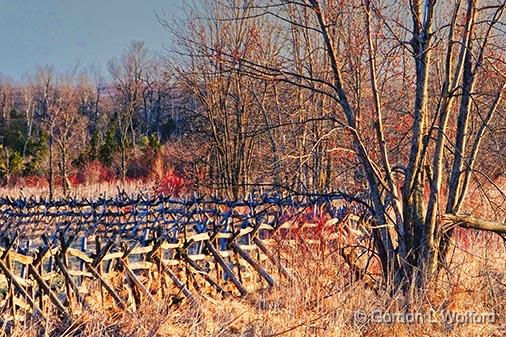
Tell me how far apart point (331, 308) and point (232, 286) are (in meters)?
2.90

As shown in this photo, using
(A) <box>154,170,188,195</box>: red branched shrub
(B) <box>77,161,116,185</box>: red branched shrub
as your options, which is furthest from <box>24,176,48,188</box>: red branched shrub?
(A) <box>154,170,188,195</box>: red branched shrub

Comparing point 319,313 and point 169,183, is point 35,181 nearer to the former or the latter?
point 169,183

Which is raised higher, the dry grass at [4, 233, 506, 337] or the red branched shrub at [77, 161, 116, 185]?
the dry grass at [4, 233, 506, 337]

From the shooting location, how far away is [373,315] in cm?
421

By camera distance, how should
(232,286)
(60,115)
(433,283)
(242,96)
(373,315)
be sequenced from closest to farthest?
(373,315)
(433,283)
(232,286)
(242,96)
(60,115)

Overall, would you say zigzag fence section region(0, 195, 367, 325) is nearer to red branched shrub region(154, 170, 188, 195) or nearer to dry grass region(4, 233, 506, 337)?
dry grass region(4, 233, 506, 337)

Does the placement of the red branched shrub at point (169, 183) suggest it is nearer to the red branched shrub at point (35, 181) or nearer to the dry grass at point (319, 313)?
the red branched shrub at point (35, 181)

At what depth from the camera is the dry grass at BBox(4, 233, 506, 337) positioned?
4.00 meters

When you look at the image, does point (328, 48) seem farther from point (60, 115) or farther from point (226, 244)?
point (60, 115)

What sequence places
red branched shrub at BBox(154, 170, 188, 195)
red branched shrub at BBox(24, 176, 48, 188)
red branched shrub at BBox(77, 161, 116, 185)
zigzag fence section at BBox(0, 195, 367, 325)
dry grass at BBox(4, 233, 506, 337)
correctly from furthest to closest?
red branched shrub at BBox(77, 161, 116, 185), red branched shrub at BBox(24, 176, 48, 188), red branched shrub at BBox(154, 170, 188, 195), zigzag fence section at BBox(0, 195, 367, 325), dry grass at BBox(4, 233, 506, 337)

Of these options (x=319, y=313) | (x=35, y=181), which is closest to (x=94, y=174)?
(x=35, y=181)

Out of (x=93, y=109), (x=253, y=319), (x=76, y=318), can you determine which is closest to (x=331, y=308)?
(x=253, y=319)

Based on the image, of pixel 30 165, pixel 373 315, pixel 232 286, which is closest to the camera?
pixel 373 315

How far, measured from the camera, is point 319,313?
4246mm
